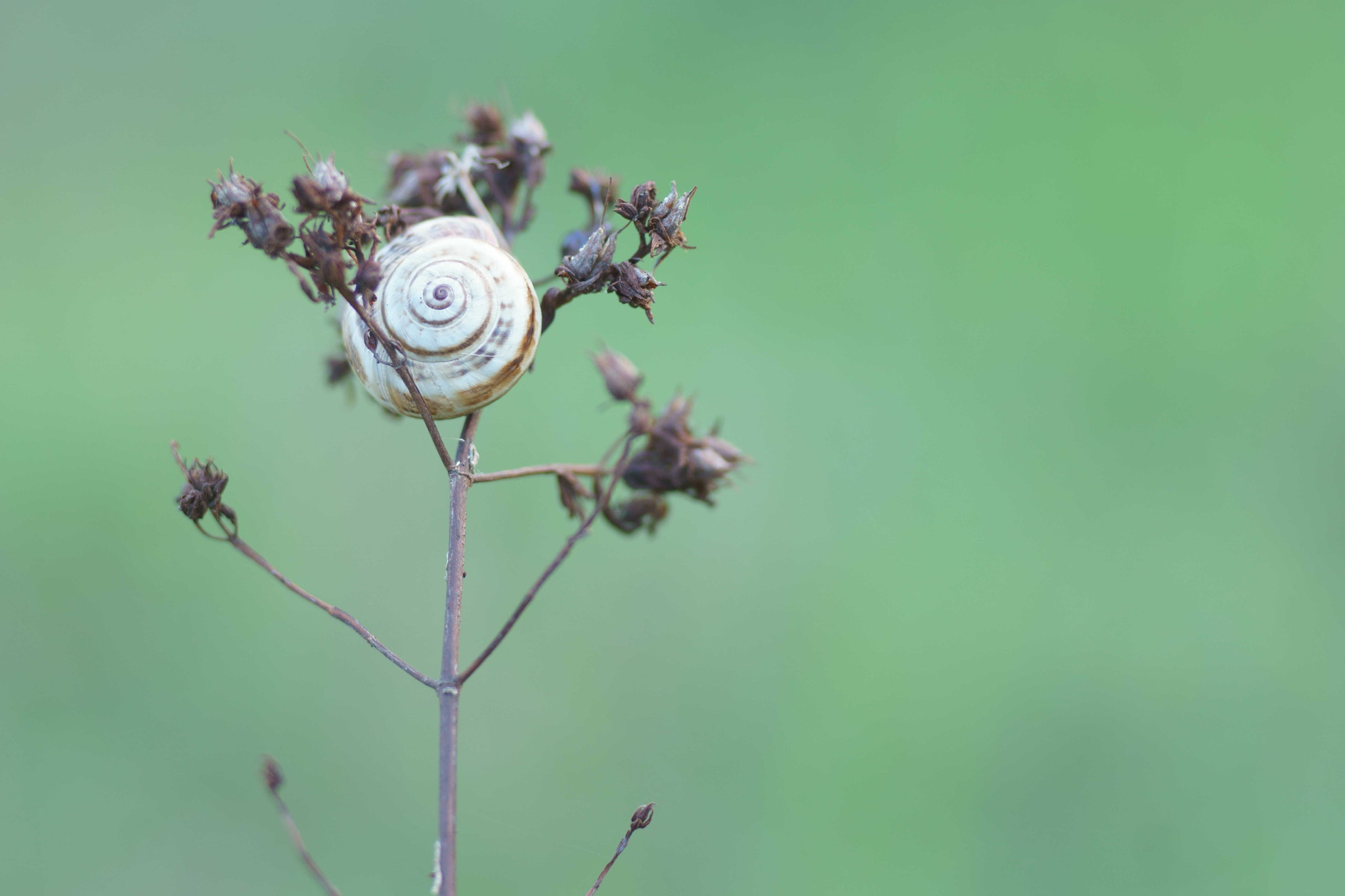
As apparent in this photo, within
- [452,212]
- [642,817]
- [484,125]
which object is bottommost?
[642,817]

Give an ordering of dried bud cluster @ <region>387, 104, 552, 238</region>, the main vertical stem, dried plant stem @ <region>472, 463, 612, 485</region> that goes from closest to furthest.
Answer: the main vertical stem → dried plant stem @ <region>472, 463, 612, 485</region> → dried bud cluster @ <region>387, 104, 552, 238</region>

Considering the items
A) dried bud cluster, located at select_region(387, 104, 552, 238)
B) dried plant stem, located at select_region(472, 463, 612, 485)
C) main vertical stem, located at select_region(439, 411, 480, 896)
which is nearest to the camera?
main vertical stem, located at select_region(439, 411, 480, 896)

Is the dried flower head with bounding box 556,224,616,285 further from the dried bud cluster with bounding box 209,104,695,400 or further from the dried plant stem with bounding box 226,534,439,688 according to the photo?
the dried plant stem with bounding box 226,534,439,688

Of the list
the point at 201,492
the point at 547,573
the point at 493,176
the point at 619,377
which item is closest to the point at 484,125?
the point at 493,176

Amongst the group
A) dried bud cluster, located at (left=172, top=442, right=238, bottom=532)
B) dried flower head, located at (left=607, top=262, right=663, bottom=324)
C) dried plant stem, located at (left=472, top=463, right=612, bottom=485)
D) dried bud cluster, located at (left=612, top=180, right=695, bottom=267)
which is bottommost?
dried bud cluster, located at (left=172, top=442, right=238, bottom=532)

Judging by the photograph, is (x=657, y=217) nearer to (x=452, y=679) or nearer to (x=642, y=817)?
(x=452, y=679)

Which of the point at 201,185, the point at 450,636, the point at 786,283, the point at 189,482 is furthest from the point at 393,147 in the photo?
the point at 450,636

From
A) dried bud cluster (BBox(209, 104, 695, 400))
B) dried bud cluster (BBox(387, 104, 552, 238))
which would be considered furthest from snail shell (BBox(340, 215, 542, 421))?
dried bud cluster (BBox(387, 104, 552, 238))

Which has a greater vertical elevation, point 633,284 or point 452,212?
point 452,212
